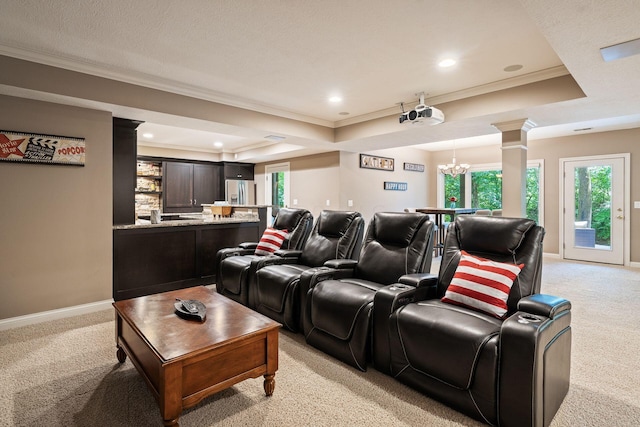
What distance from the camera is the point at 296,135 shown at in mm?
5316

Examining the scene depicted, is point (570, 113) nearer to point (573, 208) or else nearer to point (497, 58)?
point (497, 58)

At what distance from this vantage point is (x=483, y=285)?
2.10m

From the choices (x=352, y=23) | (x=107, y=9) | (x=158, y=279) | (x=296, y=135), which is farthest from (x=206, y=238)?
(x=352, y=23)

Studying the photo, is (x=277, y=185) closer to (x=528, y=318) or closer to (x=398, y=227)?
(x=398, y=227)

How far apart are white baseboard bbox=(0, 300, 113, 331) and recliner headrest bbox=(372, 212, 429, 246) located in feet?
10.1

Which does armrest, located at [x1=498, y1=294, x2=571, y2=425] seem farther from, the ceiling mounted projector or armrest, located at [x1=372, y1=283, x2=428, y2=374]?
the ceiling mounted projector

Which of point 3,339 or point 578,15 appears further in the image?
point 3,339

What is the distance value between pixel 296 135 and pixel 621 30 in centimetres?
391

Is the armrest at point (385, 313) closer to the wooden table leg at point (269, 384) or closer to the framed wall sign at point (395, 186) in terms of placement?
the wooden table leg at point (269, 384)

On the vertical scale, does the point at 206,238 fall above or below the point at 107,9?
below

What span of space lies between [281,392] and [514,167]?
4153 mm

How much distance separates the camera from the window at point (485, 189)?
7.21 m

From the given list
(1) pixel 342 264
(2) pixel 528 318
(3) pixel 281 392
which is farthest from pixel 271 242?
(2) pixel 528 318

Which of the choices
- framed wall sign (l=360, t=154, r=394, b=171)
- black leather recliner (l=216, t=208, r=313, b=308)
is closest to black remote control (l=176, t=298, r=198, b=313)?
black leather recliner (l=216, t=208, r=313, b=308)
